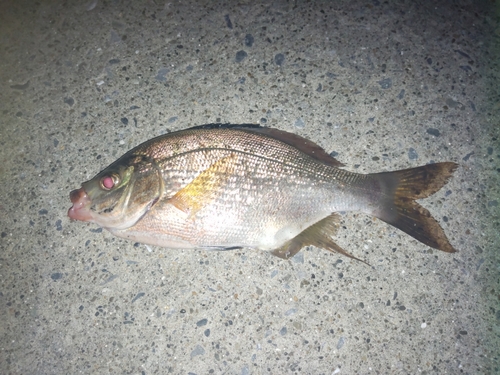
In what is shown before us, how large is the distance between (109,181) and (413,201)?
69.4 inches

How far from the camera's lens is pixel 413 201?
2.06 metres

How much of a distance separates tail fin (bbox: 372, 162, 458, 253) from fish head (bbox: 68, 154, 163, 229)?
1.32 meters

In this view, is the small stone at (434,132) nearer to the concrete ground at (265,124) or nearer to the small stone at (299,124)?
the concrete ground at (265,124)

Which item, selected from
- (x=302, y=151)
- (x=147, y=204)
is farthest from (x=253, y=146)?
(x=147, y=204)

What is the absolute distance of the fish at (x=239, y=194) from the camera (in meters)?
1.90

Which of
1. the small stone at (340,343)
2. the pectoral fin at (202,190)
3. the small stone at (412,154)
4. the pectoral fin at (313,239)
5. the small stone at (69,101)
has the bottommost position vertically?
the small stone at (340,343)

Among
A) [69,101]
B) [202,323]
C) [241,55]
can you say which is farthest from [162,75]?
[202,323]

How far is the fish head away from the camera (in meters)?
1.89

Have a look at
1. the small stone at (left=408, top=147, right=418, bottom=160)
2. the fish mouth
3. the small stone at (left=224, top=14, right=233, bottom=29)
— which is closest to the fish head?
the fish mouth

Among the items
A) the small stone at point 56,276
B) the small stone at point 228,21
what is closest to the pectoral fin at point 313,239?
the small stone at point 56,276

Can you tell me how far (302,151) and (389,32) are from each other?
131 centimetres

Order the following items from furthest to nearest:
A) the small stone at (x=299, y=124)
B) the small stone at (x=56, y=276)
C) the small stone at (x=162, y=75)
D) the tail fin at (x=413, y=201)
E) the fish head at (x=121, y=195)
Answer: the small stone at (x=162, y=75)
the small stone at (x=299, y=124)
the small stone at (x=56, y=276)
the tail fin at (x=413, y=201)
the fish head at (x=121, y=195)

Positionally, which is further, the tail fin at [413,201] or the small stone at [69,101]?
the small stone at [69,101]

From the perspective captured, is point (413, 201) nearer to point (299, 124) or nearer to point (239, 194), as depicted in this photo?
point (299, 124)
